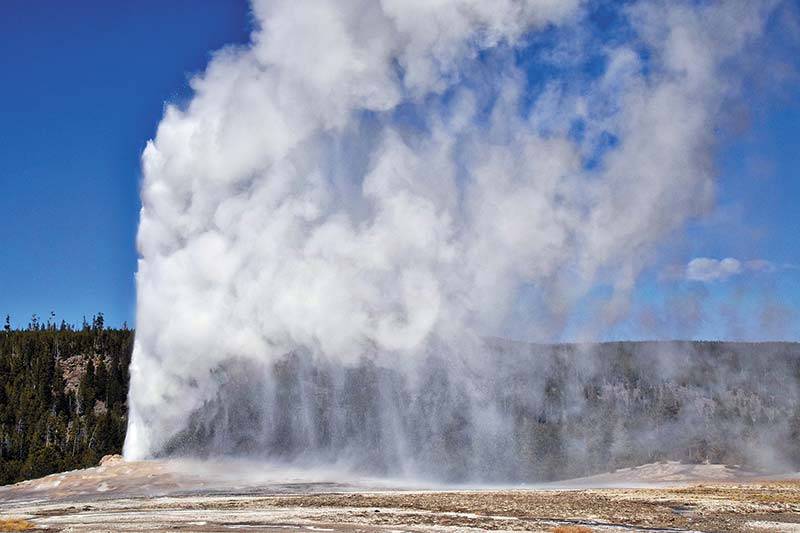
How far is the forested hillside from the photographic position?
67244 millimetres

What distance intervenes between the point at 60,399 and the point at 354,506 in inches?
2539

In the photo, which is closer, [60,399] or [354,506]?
[354,506]

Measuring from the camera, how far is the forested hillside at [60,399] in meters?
67.2

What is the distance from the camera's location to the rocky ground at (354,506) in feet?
87.7

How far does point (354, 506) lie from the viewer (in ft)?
107

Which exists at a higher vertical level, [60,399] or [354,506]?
[60,399]

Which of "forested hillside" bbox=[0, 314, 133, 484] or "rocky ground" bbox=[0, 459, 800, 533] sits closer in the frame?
"rocky ground" bbox=[0, 459, 800, 533]

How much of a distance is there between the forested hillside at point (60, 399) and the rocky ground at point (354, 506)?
63.9 feet

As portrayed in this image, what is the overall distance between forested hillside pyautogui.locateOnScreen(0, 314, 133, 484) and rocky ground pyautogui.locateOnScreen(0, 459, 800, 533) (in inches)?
767

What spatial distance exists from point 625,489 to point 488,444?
1987 cm

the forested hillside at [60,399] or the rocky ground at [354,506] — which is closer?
the rocky ground at [354,506]

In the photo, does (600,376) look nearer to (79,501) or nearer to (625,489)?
(625,489)

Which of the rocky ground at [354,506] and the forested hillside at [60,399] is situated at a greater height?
the forested hillside at [60,399]

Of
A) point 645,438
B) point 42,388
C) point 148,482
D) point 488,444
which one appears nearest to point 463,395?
point 488,444
